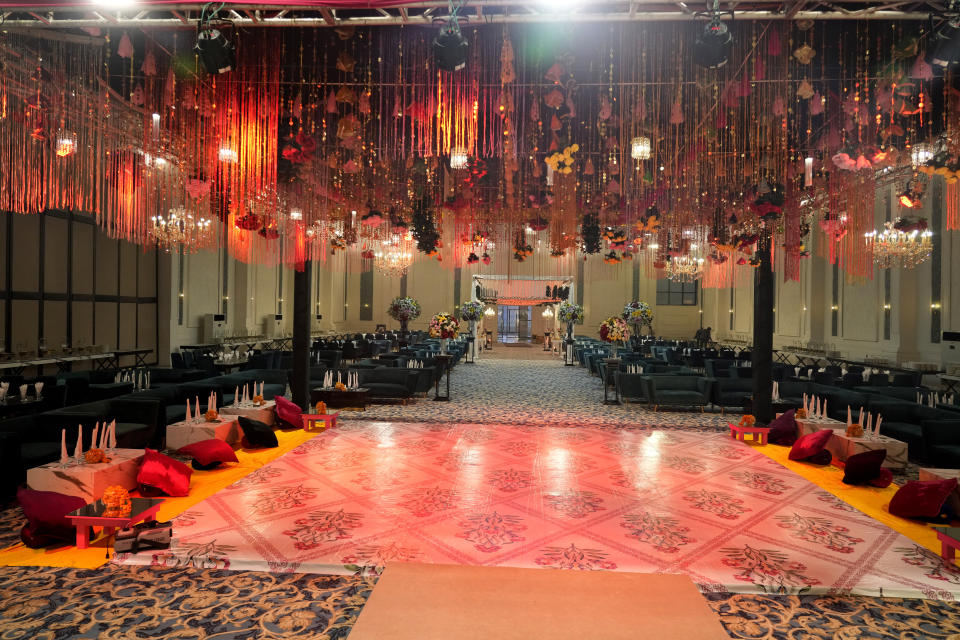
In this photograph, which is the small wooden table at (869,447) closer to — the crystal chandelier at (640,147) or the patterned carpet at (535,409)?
the patterned carpet at (535,409)

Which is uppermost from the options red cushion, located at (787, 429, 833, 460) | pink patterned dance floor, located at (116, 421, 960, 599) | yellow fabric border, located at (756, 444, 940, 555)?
red cushion, located at (787, 429, 833, 460)

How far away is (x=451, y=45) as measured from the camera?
398 cm

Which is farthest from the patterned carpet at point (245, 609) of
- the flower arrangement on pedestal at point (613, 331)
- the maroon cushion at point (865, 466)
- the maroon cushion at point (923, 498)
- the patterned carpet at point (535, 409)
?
the flower arrangement on pedestal at point (613, 331)

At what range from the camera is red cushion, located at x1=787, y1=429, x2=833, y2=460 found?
19.6 feet

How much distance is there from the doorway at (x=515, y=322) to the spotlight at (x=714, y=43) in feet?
90.0

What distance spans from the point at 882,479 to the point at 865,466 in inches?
8.7

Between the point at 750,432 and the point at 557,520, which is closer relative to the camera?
the point at 557,520

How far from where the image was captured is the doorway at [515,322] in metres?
31.6

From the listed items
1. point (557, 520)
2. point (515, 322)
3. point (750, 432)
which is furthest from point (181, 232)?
point (515, 322)

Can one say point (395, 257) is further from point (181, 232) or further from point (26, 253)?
point (26, 253)

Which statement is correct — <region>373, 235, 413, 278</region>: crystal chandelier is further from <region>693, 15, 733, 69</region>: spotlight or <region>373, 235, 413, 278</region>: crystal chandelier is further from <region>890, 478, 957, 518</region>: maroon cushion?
<region>890, 478, 957, 518</region>: maroon cushion

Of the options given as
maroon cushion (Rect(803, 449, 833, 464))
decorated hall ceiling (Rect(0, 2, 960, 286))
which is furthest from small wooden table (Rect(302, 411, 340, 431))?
maroon cushion (Rect(803, 449, 833, 464))

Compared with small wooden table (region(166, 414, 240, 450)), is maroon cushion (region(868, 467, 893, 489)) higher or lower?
lower

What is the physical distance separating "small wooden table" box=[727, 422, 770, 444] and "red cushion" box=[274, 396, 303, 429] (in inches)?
228
